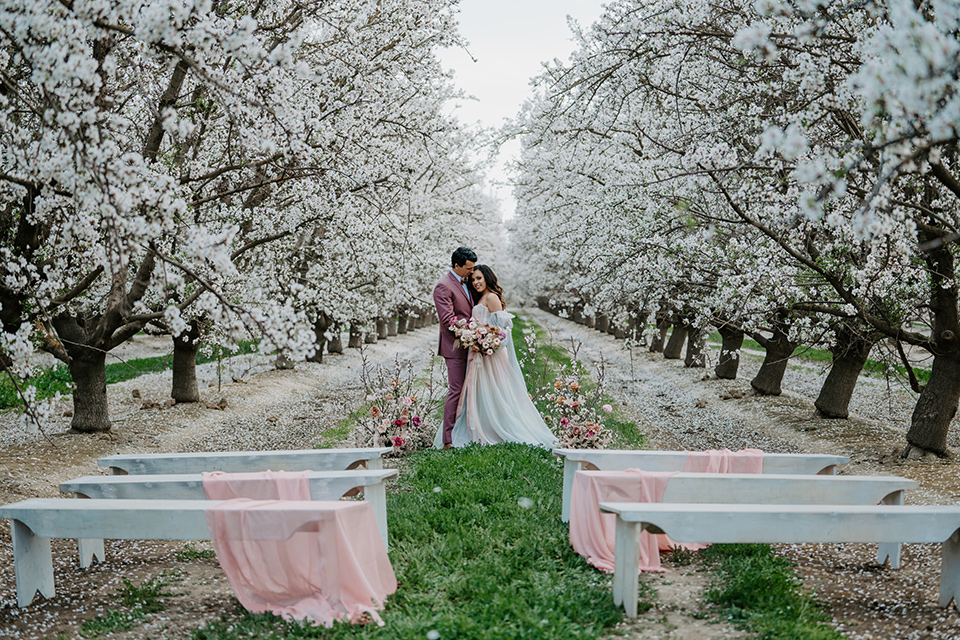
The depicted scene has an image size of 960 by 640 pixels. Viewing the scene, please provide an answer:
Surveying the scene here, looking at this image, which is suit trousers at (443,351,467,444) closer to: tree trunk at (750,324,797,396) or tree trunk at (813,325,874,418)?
tree trunk at (813,325,874,418)

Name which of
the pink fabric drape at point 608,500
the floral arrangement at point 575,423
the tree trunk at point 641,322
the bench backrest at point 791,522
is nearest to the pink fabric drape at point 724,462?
the pink fabric drape at point 608,500

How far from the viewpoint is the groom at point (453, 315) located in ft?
31.9

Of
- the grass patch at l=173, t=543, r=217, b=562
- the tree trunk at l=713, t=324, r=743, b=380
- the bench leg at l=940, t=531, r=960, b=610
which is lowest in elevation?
the grass patch at l=173, t=543, r=217, b=562

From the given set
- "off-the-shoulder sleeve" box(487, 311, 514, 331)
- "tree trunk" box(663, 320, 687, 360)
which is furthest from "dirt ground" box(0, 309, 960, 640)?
"off-the-shoulder sleeve" box(487, 311, 514, 331)

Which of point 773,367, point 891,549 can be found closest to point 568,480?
point 891,549

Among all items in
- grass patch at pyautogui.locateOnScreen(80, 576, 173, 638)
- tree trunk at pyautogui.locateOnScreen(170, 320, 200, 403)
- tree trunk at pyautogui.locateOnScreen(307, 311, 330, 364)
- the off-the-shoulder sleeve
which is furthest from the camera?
tree trunk at pyautogui.locateOnScreen(307, 311, 330, 364)

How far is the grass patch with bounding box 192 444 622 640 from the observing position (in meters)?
4.12

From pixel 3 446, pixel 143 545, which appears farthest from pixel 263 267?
pixel 143 545

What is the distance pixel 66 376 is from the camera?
59.9 ft

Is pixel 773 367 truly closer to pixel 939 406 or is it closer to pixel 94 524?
pixel 939 406

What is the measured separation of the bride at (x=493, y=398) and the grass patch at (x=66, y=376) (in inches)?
130

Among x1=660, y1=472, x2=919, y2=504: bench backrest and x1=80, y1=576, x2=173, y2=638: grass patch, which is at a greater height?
x1=660, y1=472, x2=919, y2=504: bench backrest

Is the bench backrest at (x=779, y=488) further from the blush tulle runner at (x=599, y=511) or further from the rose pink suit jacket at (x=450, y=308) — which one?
the rose pink suit jacket at (x=450, y=308)

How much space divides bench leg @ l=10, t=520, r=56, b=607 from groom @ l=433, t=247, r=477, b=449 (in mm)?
5488
